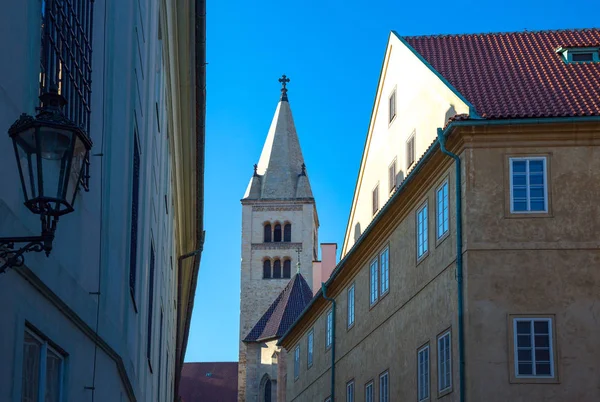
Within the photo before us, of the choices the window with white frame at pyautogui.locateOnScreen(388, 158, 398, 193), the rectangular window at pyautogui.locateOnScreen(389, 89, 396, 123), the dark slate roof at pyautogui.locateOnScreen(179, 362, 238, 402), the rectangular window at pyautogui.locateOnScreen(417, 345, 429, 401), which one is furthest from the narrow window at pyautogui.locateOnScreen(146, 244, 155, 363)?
the dark slate roof at pyautogui.locateOnScreen(179, 362, 238, 402)

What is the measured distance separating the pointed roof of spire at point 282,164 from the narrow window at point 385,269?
80332 millimetres

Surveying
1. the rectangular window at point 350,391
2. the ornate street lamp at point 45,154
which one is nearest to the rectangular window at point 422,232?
the rectangular window at point 350,391

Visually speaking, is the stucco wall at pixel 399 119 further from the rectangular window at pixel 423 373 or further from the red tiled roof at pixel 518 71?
the rectangular window at pixel 423 373

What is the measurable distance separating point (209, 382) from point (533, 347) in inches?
3731

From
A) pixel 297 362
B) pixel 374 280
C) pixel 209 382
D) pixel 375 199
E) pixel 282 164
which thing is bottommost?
pixel 297 362

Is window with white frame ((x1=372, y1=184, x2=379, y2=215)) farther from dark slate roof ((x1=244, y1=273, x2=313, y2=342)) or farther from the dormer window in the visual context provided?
dark slate roof ((x1=244, y1=273, x2=313, y2=342))

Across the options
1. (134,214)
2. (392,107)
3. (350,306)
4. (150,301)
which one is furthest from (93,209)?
(350,306)

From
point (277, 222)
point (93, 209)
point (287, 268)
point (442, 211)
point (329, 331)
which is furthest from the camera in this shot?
point (277, 222)

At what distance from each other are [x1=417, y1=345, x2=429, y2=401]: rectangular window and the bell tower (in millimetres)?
73207

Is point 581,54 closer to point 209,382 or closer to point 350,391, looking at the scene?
point 350,391

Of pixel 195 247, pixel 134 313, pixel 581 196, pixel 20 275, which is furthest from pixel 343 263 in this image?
pixel 20 275

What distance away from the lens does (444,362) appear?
2186cm

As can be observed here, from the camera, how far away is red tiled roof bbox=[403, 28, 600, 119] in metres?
22.4

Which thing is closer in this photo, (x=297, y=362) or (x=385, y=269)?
(x=385, y=269)
